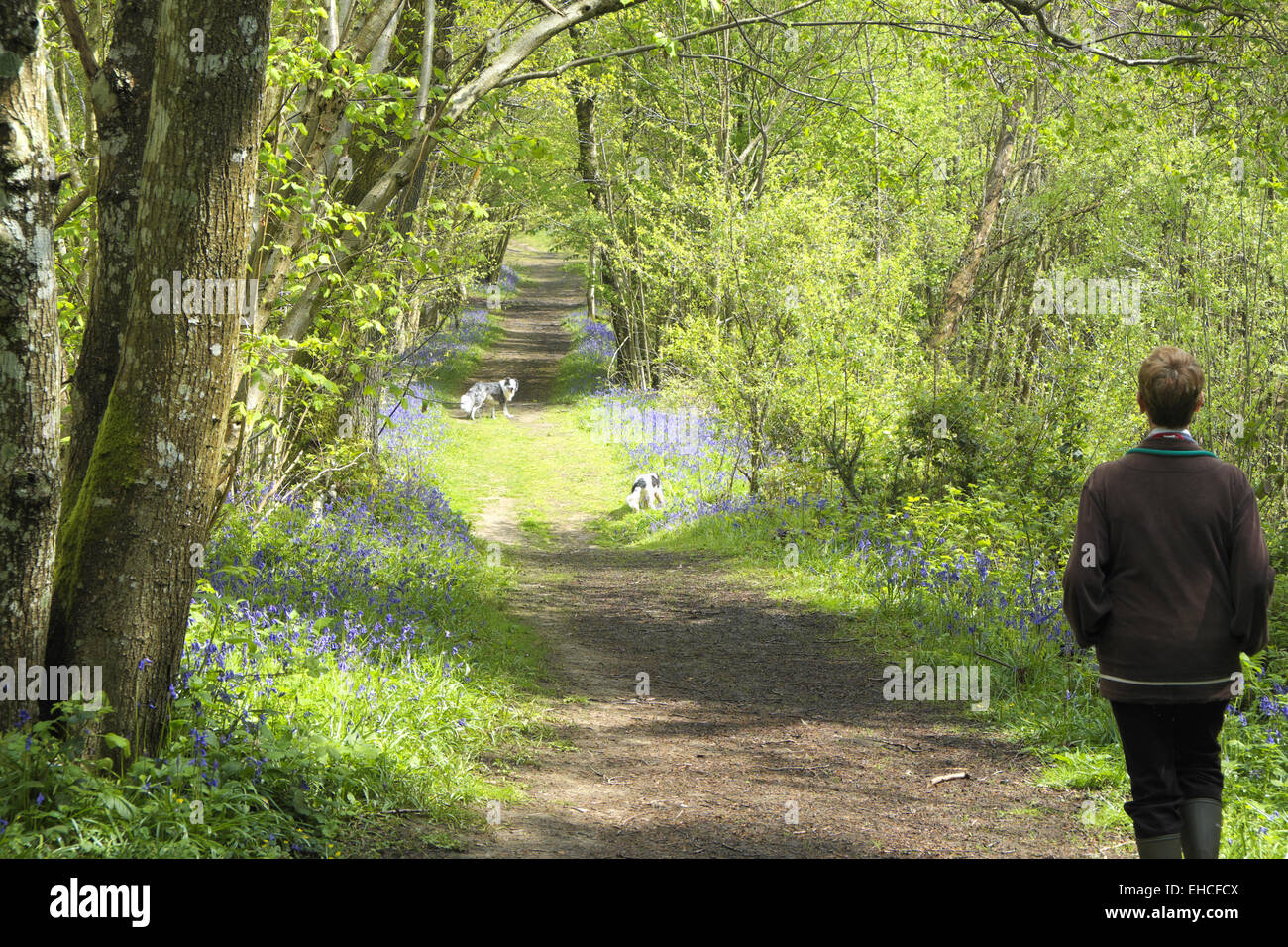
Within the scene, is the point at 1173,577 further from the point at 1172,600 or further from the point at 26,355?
the point at 26,355

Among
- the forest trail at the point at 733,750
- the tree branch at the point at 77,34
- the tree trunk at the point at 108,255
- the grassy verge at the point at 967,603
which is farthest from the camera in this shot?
the grassy verge at the point at 967,603

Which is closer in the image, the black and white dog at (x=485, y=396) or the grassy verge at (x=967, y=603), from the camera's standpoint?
the grassy verge at (x=967, y=603)

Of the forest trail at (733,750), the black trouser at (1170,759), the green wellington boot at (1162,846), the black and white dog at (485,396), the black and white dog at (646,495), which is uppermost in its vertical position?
the black and white dog at (485,396)

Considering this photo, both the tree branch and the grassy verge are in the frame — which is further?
the grassy verge

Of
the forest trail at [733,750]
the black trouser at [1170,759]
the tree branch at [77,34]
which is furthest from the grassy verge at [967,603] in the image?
the tree branch at [77,34]

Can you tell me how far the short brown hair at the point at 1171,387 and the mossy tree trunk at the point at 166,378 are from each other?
343 centimetres

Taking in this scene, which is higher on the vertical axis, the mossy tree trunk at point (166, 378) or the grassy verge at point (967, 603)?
the mossy tree trunk at point (166, 378)

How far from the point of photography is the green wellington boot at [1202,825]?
359 centimetres

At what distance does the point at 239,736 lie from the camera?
4.48 metres

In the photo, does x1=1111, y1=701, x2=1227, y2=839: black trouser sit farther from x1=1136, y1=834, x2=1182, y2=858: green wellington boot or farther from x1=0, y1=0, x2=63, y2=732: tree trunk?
x1=0, y1=0, x2=63, y2=732: tree trunk

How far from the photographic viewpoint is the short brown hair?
3.66 meters

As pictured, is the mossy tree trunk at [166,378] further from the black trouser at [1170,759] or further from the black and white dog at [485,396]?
the black and white dog at [485,396]

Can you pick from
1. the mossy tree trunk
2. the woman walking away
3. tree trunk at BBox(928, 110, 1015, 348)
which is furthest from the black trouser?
tree trunk at BBox(928, 110, 1015, 348)

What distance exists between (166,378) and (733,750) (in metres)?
3.92
